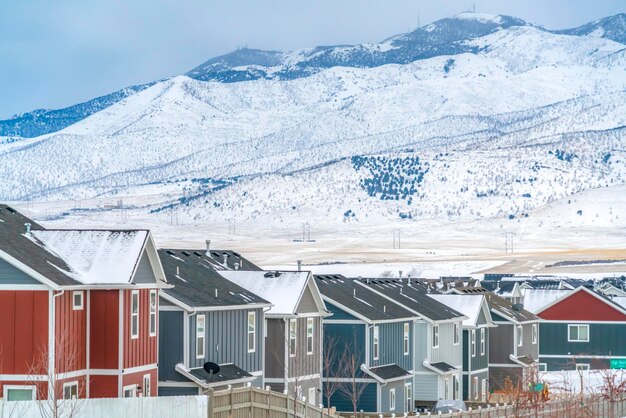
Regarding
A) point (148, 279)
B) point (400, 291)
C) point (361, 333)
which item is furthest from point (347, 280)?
point (148, 279)

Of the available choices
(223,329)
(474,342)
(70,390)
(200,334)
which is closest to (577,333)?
(474,342)

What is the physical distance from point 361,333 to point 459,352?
11214mm

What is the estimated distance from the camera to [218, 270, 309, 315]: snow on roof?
5606 cm

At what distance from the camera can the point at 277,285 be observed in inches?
2233

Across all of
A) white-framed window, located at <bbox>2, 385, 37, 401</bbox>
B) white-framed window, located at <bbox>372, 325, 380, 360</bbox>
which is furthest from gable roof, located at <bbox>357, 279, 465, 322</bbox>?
white-framed window, located at <bbox>2, 385, 37, 401</bbox>

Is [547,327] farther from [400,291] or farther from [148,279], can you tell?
[148,279]

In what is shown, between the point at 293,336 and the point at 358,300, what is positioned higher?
the point at 358,300

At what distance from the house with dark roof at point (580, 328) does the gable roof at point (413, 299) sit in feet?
47.7

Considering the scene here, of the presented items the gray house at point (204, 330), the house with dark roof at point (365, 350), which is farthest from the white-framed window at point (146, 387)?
the house with dark roof at point (365, 350)

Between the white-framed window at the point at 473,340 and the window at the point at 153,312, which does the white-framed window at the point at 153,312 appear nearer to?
the window at the point at 153,312

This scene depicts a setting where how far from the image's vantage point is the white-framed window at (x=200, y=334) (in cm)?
4969

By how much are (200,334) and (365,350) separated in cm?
1404

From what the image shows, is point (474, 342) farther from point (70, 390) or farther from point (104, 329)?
point (70, 390)

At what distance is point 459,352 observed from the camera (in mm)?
73062
